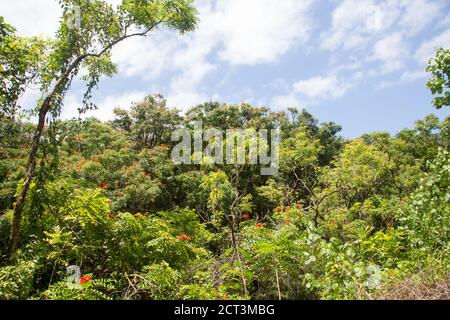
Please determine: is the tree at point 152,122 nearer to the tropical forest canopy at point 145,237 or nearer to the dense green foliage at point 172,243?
the dense green foliage at point 172,243

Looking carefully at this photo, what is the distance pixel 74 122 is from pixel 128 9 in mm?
2317

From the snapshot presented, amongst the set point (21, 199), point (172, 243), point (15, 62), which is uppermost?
point (15, 62)

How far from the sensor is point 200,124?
51.4 ft

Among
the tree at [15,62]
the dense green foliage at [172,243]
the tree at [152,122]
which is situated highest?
the tree at [152,122]

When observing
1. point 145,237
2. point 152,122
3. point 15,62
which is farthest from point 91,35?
point 152,122

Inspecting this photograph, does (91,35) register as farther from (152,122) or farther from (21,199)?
(152,122)

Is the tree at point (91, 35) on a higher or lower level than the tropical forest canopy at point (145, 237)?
higher

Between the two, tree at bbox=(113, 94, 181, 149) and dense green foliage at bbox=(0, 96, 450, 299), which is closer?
dense green foliage at bbox=(0, 96, 450, 299)

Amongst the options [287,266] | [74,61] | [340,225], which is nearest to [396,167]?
[340,225]

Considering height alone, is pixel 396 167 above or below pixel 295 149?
below

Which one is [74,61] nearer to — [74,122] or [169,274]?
[74,122]

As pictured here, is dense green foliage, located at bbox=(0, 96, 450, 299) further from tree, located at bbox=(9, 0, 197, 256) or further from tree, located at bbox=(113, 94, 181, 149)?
tree, located at bbox=(113, 94, 181, 149)

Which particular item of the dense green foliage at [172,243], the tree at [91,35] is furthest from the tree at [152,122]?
the tree at [91,35]

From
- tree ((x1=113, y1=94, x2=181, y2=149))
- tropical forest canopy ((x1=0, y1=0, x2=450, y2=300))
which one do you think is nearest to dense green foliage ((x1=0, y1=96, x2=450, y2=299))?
tropical forest canopy ((x1=0, y1=0, x2=450, y2=300))
